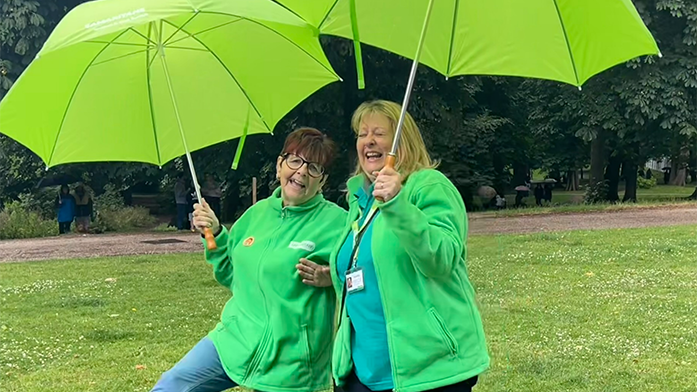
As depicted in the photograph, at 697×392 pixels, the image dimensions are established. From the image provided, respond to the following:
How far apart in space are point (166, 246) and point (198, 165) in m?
6.51

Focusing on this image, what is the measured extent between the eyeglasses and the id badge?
28.0 inches

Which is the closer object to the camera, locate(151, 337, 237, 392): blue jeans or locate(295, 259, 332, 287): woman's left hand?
locate(295, 259, 332, 287): woman's left hand

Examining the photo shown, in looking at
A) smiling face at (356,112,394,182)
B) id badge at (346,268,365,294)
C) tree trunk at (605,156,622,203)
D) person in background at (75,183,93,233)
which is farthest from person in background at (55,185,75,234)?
tree trunk at (605,156,622,203)

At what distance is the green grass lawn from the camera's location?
19.7ft

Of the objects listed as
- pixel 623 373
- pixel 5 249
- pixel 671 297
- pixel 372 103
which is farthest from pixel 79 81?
pixel 5 249

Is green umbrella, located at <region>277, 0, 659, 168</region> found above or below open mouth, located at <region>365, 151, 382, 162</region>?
above

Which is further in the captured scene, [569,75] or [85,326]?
[85,326]

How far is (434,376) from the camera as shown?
2.72m

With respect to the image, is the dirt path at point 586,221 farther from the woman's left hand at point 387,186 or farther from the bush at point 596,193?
the woman's left hand at point 387,186

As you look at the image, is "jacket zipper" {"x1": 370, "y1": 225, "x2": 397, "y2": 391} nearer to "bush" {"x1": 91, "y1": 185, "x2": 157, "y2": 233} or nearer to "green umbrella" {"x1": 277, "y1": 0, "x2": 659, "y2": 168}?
"green umbrella" {"x1": 277, "y1": 0, "x2": 659, "y2": 168}

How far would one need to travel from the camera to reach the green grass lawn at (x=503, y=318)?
6.01 m

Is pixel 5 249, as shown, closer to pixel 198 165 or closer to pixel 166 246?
pixel 166 246

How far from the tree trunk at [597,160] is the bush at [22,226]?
1891 cm

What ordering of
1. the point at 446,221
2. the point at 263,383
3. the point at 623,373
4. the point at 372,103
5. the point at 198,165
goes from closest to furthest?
the point at 446,221, the point at 372,103, the point at 263,383, the point at 623,373, the point at 198,165
